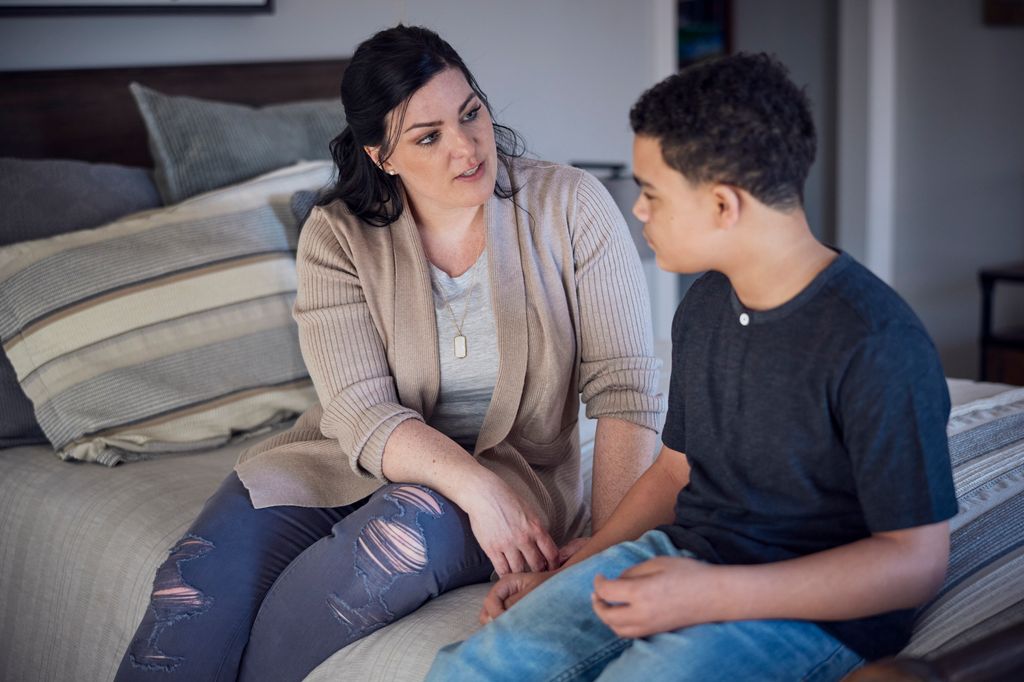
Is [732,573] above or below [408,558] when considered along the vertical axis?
above

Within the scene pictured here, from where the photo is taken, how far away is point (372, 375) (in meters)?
1.61

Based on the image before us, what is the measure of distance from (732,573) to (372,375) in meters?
0.74

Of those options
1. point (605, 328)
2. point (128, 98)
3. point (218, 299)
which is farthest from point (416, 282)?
point (128, 98)

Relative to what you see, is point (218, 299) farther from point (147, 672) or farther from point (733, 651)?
point (733, 651)

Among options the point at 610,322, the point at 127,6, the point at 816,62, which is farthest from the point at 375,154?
the point at 816,62

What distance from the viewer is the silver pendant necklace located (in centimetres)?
164

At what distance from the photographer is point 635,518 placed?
130 cm

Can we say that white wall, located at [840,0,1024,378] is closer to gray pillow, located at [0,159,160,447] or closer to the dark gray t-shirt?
gray pillow, located at [0,159,160,447]

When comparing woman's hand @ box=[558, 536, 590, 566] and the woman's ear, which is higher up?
the woman's ear

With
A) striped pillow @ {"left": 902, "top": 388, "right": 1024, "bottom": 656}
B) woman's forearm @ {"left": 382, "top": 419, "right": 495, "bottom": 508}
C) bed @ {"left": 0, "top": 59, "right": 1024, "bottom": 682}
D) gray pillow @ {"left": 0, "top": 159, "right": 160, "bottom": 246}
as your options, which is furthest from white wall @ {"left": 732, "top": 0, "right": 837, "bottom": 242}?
woman's forearm @ {"left": 382, "top": 419, "right": 495, "bottom": 508}

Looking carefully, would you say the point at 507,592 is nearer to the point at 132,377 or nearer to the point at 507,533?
the point at 507,533

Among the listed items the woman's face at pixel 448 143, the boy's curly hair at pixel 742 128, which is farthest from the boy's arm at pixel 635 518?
the woman's face at pixel 448 143

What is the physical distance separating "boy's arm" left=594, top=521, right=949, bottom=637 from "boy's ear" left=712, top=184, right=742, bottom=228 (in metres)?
0.33

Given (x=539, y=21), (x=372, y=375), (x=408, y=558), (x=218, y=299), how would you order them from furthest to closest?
(x=539, y=21)
(x=218, y=299)
(x=372, y=375)
(x=408, y=558)
